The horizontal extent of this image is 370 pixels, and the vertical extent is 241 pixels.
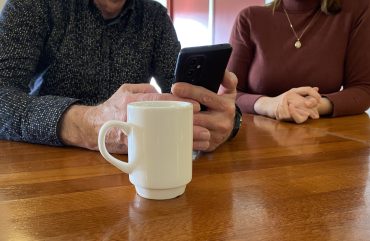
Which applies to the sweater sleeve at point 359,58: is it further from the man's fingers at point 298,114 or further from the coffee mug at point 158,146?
the coffee mug at point 158,146

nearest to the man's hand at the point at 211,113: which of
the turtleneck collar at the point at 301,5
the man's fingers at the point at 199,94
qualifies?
the man's fingers at the point at 199,94

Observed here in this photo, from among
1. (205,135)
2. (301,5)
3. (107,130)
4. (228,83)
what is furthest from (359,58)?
(107,130)

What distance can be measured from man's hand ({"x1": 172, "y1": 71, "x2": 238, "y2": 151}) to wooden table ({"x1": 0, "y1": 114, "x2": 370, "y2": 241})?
0.10 feet

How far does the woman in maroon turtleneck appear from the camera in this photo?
155 centimetres

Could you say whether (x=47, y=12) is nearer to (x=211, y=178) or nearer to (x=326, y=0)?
(x=211, y=178)

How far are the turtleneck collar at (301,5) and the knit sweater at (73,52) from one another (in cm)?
65

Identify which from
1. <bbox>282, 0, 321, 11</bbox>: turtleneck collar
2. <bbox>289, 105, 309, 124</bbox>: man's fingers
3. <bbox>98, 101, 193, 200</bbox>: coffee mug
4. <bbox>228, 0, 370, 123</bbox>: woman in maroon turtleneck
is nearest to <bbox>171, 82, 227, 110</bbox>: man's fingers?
<bbox>98, 101, 193, 200</bbox>: coffee mug

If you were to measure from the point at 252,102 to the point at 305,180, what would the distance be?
77cm

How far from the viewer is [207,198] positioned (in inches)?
21.7

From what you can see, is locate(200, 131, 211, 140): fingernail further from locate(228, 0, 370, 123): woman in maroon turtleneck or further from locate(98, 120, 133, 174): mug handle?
locate(228, 0, 370, 123): woman in maroon turtleneck

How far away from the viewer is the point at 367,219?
1.60ft

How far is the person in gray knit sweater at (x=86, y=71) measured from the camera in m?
0.76


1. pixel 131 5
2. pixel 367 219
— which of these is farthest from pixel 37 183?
pixel 131 5

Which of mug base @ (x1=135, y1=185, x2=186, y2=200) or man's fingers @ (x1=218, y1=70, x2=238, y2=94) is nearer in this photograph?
mug base @ (x1=135, y1=185, x2=186, y2=200)
